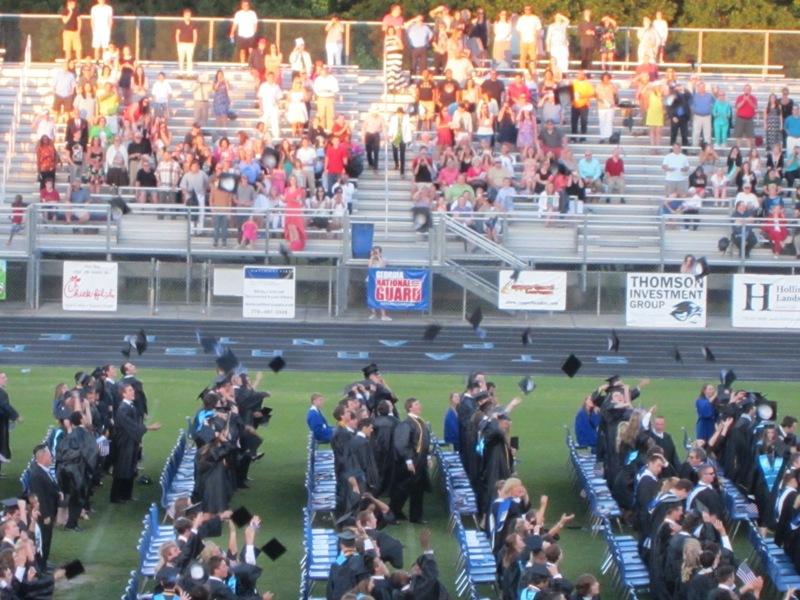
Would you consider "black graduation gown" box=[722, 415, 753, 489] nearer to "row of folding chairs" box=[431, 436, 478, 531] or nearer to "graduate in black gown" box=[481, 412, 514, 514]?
"graduate in black gown" box=[481, 412, 514, 514]

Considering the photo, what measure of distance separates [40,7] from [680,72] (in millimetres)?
15811

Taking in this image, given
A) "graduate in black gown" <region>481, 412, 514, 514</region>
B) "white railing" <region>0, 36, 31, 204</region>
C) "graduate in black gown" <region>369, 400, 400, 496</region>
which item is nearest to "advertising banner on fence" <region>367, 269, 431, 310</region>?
"white railing" <region>0, 36, 31, 204</region>

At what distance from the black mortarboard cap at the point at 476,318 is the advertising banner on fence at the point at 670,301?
2.43 metres

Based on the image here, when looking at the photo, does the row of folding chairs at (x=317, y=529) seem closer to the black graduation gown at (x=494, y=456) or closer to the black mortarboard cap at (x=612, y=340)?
the black graduation gown at (x=494, y=456)

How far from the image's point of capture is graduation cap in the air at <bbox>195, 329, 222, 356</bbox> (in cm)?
2694

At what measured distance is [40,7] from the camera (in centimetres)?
4603

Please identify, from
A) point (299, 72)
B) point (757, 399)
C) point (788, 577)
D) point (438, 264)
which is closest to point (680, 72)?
point (299, 72)

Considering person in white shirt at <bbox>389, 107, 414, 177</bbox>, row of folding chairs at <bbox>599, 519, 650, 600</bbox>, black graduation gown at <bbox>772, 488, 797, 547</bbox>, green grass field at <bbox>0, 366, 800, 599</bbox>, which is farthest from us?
person in white shirt at <bbox>389, 107, 414, 177</bbox>

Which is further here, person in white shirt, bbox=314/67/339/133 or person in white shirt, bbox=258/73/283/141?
person in white shirt, bbox=314/67/339/133

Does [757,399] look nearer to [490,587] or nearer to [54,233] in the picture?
[490,587]

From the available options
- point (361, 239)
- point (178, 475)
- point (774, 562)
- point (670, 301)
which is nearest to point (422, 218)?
point (361, 239)

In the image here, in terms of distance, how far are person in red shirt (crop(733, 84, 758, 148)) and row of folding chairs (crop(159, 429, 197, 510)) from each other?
17756 millimetres

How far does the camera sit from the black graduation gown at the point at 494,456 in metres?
18.5

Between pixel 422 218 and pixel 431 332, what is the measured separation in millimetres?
3343
